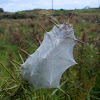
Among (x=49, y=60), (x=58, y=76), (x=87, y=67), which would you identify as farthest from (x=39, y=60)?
(x=87, y=67)

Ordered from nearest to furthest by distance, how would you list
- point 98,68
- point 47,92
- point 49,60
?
point 49,60
point 47,92
point 98,68

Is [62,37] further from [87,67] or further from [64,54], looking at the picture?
[87,67]

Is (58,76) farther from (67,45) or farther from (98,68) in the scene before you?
(98,68)

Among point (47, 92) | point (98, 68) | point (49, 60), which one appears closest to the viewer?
point (49, 60)

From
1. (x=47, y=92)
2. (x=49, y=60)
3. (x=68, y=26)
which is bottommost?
(x=47, y=92)

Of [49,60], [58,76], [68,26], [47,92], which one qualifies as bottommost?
[47,92]

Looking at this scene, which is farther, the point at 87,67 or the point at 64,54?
the point at 87,67

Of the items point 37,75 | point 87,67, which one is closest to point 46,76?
point 37,75

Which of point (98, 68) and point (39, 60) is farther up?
point (39, 60)

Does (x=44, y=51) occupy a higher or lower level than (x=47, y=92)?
higher
